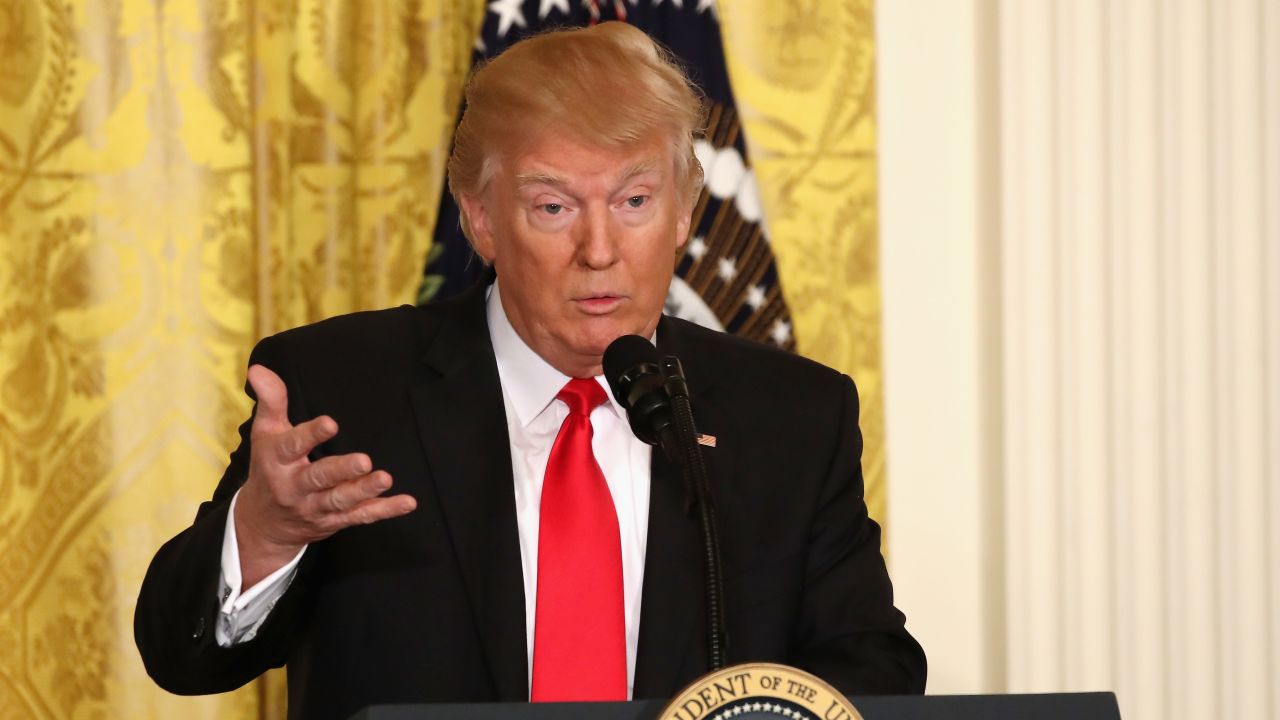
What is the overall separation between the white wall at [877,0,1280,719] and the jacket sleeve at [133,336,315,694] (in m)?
1.85

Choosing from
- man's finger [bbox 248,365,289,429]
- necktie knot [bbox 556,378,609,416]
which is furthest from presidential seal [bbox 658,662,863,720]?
necktie knot [bbox 556,378,609,416]

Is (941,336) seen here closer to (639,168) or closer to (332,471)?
(639,168)

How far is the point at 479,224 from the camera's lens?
2402 millimetres

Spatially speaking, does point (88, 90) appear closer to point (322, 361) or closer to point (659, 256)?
point (322, 361)

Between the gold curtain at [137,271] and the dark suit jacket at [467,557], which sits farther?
the gold curtain at [137,271]

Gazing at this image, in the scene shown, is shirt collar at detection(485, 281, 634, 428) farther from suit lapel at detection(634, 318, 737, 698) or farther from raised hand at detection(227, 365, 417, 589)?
raised hand at detection(227, 365, 417, 589)

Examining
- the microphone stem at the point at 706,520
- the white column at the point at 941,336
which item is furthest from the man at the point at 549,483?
the white column at the point at 941,336

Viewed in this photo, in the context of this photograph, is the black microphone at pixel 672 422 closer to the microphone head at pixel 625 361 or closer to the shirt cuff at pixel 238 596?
the microphone head at pixel 625 361

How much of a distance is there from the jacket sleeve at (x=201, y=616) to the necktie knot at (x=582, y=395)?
45cm

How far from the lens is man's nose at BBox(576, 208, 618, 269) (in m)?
2.18

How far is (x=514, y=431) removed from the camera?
2.28m

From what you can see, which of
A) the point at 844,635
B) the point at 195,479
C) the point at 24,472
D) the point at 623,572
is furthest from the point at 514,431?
the point at 24,472

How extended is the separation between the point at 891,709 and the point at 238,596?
88 cm

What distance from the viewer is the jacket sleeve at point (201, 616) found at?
187cm
